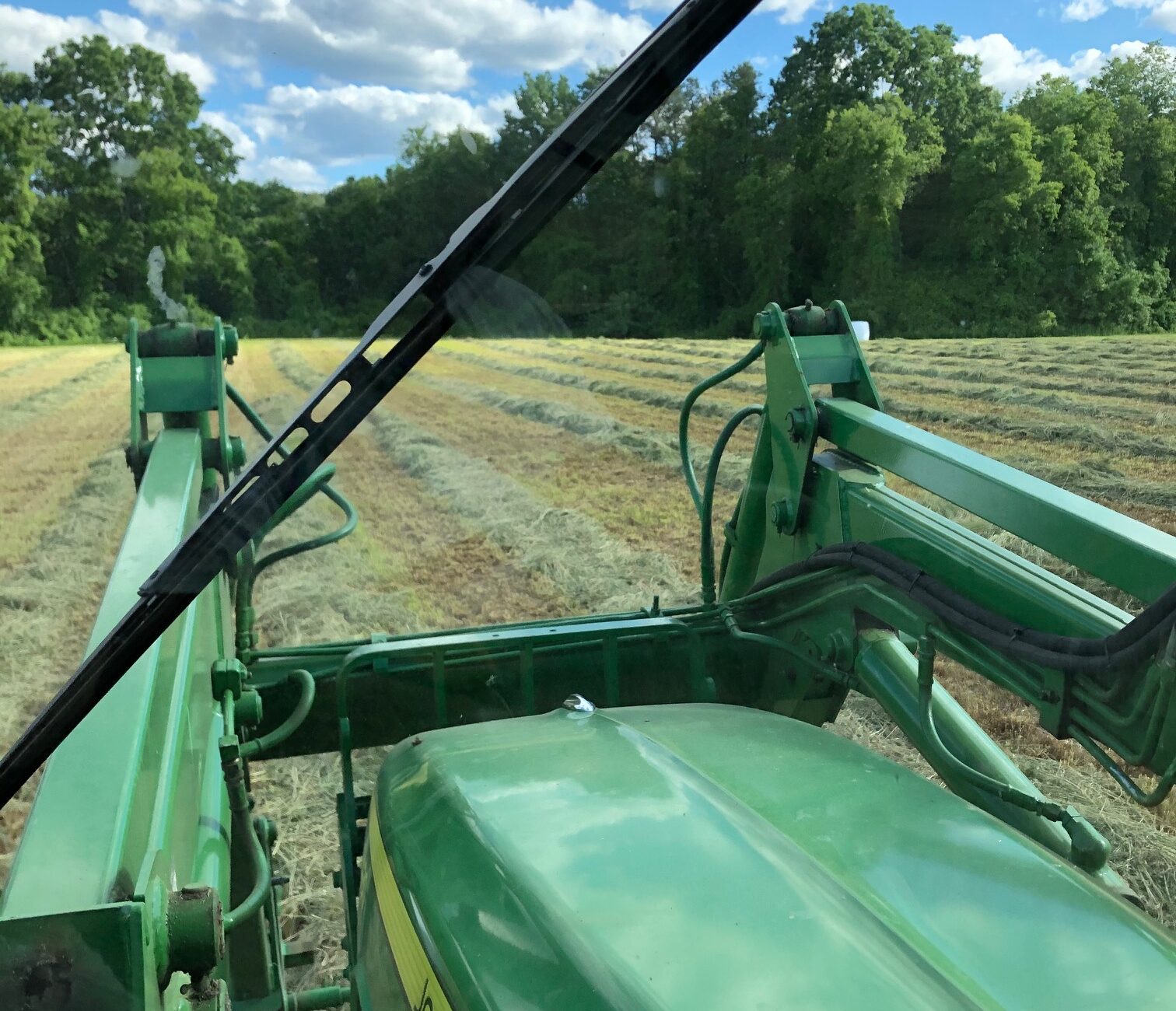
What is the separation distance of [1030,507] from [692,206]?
0.69 metres

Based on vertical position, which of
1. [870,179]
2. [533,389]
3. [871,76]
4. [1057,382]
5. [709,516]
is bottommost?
[709,516]

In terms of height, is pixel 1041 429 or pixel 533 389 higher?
pixel 533 389

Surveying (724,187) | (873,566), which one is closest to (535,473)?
(873,566)

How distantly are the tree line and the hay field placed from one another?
0.65m

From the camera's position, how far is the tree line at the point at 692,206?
3.90ft

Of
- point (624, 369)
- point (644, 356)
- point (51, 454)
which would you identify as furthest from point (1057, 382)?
point (51, 454)

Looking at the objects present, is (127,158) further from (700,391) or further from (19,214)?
(700,391)

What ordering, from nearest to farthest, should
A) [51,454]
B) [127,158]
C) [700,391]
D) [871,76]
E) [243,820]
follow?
[127,158] → [871,76] → [243,820] → [700,391] → [51,454]

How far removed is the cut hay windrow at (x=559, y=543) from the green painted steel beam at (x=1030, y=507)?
8.86 feet

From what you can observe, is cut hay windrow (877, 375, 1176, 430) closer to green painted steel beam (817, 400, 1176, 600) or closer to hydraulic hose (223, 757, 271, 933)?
green painted steel beam (817, 400, 1176, 600)

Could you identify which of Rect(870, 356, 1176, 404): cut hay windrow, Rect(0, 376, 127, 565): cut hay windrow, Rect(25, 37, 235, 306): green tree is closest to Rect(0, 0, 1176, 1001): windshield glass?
Rect(25, 37, 235, 306): green tree

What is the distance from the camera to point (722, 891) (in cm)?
109

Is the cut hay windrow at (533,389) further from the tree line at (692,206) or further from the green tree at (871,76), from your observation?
the green tree at (871,76)

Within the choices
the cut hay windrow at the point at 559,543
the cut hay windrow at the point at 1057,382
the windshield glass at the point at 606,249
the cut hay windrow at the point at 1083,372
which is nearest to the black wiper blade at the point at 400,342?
the windshield glass at the point at 606,249
